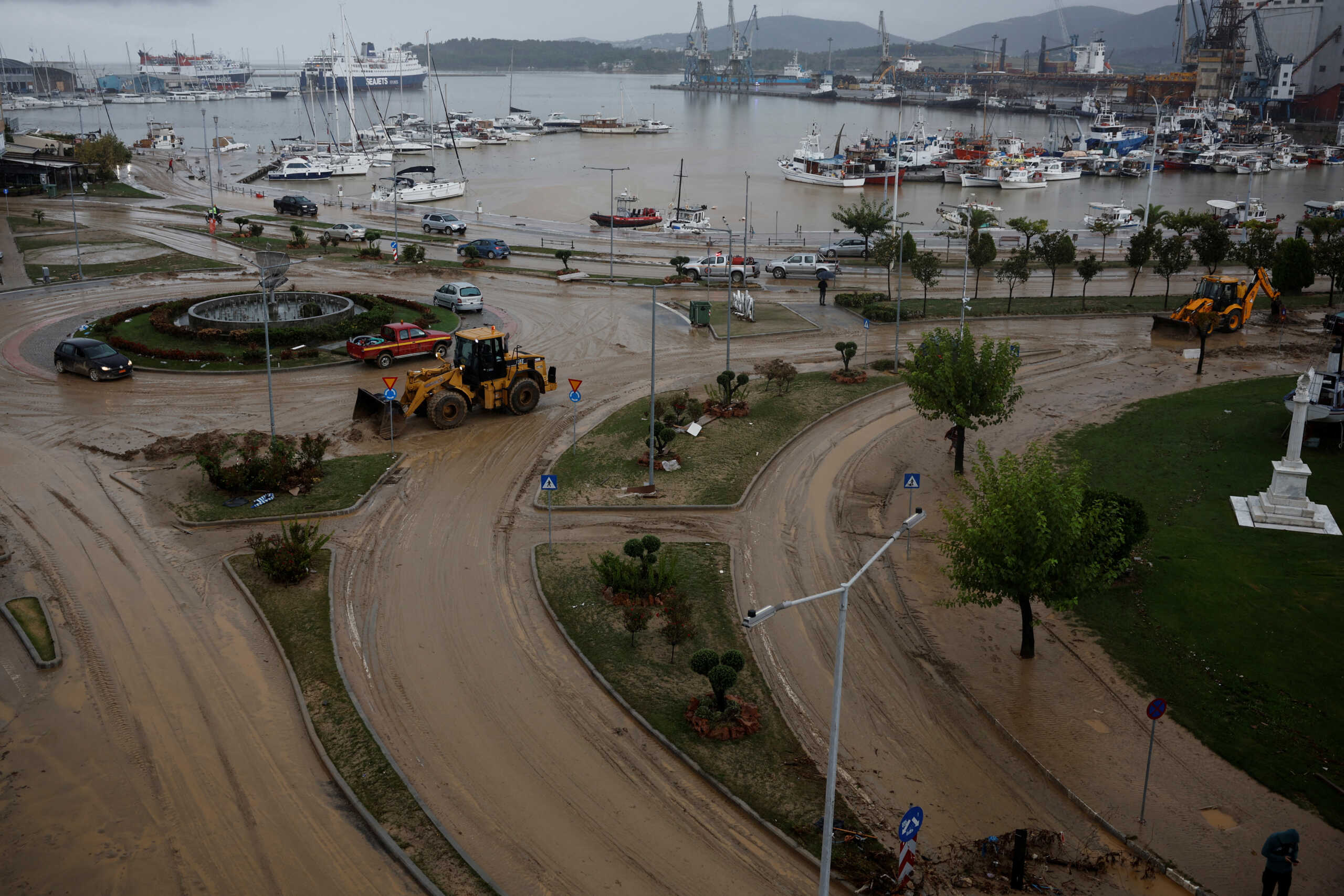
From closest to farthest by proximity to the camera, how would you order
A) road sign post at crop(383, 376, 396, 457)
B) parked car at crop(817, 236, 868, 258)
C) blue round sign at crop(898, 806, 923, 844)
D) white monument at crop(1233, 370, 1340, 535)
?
blue round sign at crop(898, 806, 923, 844) < white monument at crop(1233, 370, 1340, 535) < road sign post at crop(383, 376, 396, 457) < parked car at crop(817, 236, 868, 258)

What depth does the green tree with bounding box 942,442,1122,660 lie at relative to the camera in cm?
1529

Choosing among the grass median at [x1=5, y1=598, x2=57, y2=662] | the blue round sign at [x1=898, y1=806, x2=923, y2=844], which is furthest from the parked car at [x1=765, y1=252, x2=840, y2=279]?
the blue round sign at [x1=898, y1=806, x2=923, y2=844]

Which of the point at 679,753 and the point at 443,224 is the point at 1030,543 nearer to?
the point at 679,753

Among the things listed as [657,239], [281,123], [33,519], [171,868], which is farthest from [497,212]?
[281,123]

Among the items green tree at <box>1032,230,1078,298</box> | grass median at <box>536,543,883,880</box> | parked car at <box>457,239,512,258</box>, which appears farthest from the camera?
parked car at <box>457,239,512,258</box>

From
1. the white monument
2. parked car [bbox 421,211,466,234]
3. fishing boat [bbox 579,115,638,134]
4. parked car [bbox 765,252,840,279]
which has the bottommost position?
the white monument

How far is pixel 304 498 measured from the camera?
22.3 metres

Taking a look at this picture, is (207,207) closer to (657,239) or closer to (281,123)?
(657,239)

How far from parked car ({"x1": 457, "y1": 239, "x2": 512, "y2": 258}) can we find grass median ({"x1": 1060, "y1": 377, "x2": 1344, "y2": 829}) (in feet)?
107

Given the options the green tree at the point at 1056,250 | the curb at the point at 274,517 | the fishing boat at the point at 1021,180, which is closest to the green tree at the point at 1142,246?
the green tree at the point at 1056,250

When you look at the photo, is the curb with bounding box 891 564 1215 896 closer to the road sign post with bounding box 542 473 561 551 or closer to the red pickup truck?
the road sign post with bounding box 542 473 561 551

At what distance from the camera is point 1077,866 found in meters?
12.1

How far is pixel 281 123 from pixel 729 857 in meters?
179

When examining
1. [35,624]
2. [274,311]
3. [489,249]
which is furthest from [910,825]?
[489,249]
